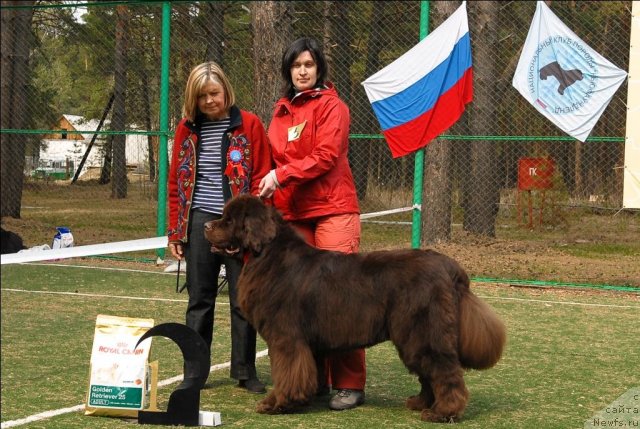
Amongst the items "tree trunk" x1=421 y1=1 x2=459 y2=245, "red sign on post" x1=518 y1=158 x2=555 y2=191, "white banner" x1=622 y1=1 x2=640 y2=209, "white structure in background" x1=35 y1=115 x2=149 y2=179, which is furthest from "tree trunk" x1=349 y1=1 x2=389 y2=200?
"white banner" x1=622 y1=1 x2=640 y2=209

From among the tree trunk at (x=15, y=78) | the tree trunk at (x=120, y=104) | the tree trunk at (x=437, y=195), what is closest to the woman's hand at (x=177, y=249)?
the tree trunk at (x=437, y=195)

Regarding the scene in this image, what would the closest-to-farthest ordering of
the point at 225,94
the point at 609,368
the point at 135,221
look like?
the point at 225,94
the point at 609,368
the point at 135,221

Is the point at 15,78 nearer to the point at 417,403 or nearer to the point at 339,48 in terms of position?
the point at 339,48

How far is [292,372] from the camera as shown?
479 centimetres

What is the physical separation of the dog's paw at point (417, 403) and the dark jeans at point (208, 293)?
1.06 metres

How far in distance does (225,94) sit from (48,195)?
42.4ft

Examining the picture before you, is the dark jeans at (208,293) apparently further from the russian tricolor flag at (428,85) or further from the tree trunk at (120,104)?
the tree trunk at (120,104)

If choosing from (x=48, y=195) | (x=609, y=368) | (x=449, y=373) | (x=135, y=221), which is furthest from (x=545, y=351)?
(x=48, y=195)

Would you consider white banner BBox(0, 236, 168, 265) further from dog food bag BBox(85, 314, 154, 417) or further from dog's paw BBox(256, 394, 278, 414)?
dog's paw BBox(256, 394, 278, 414)

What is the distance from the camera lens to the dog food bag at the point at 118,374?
4.72 metres

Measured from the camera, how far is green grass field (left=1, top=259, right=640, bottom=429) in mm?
4945

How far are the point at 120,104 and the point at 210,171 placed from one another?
1056 cm

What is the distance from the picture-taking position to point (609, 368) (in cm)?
640

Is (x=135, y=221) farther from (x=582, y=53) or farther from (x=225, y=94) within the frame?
(x=225, y=94)
